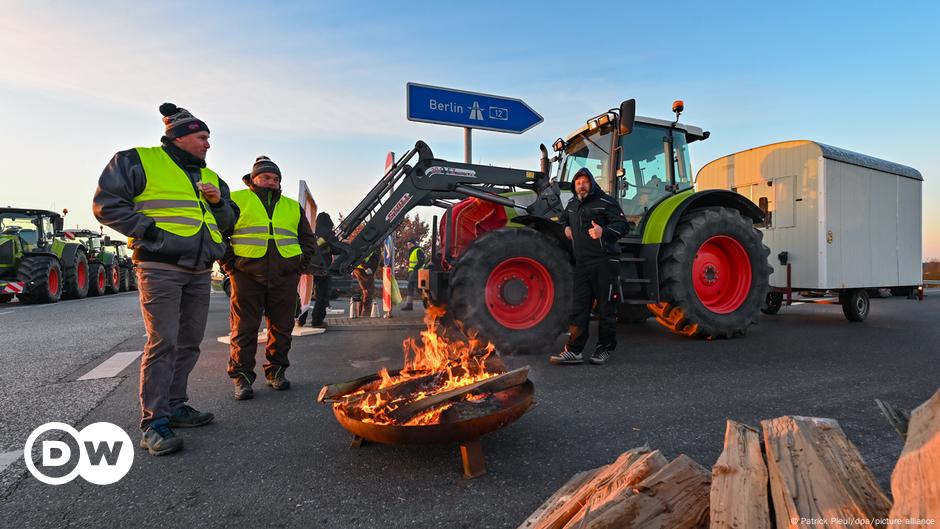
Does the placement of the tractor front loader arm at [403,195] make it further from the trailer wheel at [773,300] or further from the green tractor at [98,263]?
the green tractor at [98,263]

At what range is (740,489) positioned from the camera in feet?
4.69

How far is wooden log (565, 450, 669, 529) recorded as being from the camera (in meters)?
1.46

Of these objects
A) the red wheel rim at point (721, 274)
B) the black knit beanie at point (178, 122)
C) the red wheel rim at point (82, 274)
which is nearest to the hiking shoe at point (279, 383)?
the black knit beanie at point (178, 122)

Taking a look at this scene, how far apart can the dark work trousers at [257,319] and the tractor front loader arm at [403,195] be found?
5.04ft

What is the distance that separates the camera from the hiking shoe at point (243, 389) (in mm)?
3587

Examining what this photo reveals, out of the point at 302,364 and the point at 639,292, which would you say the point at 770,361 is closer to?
the point at 639,292

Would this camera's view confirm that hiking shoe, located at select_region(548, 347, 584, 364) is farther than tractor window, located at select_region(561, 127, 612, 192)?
No

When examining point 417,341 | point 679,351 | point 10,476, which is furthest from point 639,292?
point 10,476

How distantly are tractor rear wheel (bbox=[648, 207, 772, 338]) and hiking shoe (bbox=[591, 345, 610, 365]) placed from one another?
1293 millimetres

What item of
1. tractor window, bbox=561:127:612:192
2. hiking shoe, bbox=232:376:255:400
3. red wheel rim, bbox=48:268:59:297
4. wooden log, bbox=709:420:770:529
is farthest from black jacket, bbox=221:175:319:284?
red wheel rim, bbox=48:268:59:297

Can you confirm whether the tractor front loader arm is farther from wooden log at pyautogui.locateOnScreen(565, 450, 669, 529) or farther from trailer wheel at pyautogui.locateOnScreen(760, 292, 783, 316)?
trailer wheel at pyautogui.locateOnScreen(760, 292, 783, 316)

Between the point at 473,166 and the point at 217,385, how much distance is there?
Answer: 350cm

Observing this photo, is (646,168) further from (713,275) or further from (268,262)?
(268,262)

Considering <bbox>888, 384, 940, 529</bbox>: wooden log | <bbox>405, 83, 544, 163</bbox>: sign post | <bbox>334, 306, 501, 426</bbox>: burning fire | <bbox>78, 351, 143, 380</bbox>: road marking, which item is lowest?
<bbox>78, 351, 143, 380</bbox>: road marking
